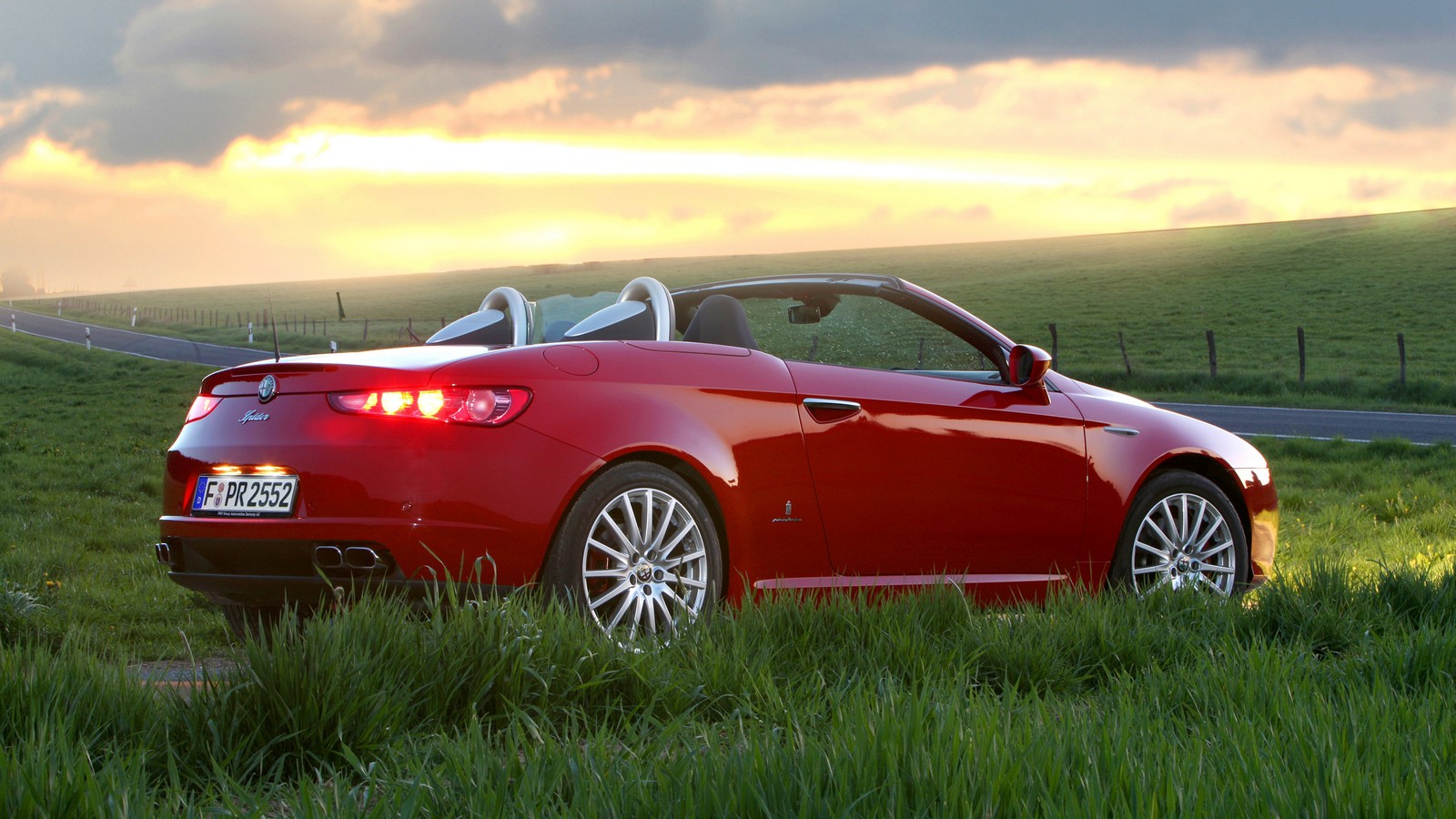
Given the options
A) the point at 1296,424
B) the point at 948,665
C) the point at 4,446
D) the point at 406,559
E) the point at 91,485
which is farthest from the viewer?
the point at 1296,424

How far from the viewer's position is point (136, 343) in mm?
54438

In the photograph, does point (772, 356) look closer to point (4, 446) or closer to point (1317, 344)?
point (4, 446)

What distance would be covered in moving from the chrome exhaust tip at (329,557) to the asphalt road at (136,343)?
2831 centimetres

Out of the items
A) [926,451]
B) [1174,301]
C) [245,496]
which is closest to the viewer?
[245,496]

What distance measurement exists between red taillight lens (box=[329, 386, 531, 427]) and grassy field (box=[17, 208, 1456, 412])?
2332 millimetres

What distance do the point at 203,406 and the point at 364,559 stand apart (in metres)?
1.24

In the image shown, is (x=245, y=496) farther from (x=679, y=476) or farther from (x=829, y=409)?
(x=829, y=409)

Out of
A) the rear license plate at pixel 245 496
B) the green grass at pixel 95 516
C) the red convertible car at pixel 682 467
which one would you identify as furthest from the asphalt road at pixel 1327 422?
the rear license plate at pixel 245 496

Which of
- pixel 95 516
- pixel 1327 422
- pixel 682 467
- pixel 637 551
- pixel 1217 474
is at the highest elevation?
pixel 682 467

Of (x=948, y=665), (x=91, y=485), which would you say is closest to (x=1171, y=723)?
(x=948, y=665)

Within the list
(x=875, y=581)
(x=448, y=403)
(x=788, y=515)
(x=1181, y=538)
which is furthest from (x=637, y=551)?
(x=1181, y=538)

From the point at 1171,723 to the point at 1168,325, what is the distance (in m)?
48.0

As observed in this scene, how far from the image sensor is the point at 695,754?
8.20 feet

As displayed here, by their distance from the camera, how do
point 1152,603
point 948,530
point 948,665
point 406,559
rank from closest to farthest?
point 948,665, point 406,559, point 1152,603, point 948,530
